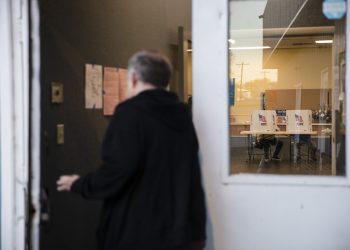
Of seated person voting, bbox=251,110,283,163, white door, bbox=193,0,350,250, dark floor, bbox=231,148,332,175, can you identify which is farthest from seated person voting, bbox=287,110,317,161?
white door, bbox=193,0,350,250

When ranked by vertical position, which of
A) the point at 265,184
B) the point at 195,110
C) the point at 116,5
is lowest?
the point at 265,184

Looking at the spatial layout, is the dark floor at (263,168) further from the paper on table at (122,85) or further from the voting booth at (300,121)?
the voting booth at (300,121)

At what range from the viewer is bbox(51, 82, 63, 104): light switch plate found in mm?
2605

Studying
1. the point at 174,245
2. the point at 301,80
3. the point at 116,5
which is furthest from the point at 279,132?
the point at 174,245

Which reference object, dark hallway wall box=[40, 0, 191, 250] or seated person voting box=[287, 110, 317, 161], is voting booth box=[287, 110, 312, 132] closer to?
seated person voting box=[287, 110, 317, 161]

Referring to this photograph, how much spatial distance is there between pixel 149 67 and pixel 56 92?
104 centimetres

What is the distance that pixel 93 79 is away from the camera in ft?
10.2

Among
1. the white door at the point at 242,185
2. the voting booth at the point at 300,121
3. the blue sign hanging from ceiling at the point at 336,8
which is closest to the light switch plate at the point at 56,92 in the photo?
the white door at the point at 242,185

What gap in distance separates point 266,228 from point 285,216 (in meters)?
0.11

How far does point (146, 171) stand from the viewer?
5.68 feet

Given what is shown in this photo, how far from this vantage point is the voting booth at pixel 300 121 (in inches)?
354

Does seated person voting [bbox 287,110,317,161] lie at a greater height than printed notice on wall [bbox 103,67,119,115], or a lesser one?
lesser

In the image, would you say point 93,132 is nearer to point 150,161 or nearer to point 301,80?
point 150,161

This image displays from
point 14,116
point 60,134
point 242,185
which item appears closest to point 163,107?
point 242,185
